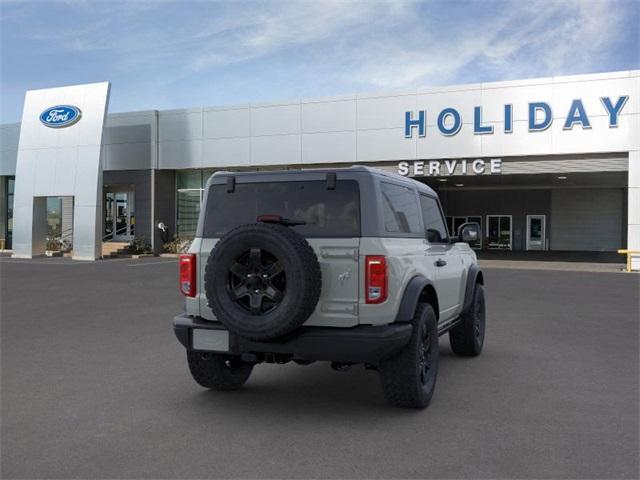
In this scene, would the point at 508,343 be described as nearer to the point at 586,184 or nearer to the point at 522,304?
the point at 522,304

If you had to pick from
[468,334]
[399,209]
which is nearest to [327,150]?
[468,334]

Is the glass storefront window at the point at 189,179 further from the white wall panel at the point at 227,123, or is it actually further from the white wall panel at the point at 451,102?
the white wall panel at the point at 451,102

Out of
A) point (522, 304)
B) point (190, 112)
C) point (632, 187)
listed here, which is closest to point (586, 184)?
point (632, 187)

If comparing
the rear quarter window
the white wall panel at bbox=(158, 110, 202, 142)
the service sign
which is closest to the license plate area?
the rear quarter window

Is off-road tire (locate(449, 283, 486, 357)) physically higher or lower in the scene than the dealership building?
lower

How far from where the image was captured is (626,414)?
15.8ft

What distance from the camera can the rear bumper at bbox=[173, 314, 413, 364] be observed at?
14.3 ft

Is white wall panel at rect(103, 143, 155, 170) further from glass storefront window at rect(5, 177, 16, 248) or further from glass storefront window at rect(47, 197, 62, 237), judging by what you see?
glass storefront window at rect(5, 177, 16, 248)

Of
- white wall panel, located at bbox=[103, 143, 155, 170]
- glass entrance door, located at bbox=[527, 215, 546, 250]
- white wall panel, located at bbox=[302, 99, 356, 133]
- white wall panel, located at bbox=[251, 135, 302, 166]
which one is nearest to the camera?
white wall panel, located at bbox=[302, 99, 356, 133]

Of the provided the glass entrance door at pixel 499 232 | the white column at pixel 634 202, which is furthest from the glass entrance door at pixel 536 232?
the white column at pixel 634 202

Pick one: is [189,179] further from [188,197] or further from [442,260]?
[442,260]

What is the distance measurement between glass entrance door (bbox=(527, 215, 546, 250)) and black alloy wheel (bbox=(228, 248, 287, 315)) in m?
34.9

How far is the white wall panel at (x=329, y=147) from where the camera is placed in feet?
86.6

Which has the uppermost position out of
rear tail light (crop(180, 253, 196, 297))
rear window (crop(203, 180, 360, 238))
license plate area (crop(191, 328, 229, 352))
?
rear window (crop(203, 180, 360, 238))
